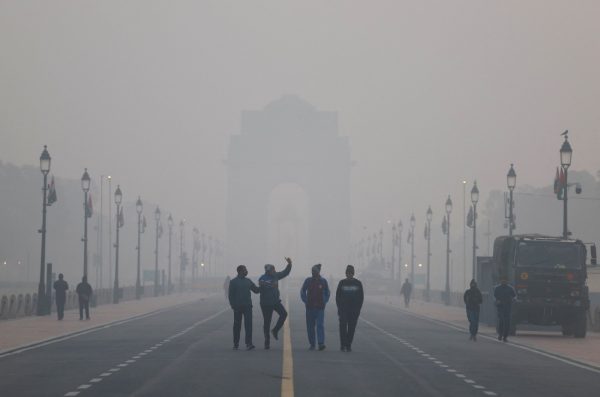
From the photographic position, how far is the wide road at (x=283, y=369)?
22.2 metres

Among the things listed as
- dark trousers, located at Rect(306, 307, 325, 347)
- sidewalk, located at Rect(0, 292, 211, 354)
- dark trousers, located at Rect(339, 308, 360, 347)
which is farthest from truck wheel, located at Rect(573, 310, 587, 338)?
sidewalk, located at Rect(0, 292, 211, 354)

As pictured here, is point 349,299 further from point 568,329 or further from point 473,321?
point 568,329

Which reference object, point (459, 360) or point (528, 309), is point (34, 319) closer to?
point (528, 309)

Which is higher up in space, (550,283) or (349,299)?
(550,283)

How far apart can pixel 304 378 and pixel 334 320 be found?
3366 centimetres

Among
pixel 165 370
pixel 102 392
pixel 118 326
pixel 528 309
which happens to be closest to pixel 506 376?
pixel 165 370

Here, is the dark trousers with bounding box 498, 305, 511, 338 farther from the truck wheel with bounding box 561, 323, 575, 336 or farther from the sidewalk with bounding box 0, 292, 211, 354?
the sidewalk with bounding box 0, 292, 211, 354

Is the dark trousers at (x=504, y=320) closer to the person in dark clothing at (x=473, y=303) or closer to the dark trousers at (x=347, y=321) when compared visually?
the person in dark clothing at (x=473, y=303)

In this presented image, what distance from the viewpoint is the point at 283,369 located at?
2609cm

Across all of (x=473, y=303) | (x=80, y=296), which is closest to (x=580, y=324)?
(x=473, y=303)

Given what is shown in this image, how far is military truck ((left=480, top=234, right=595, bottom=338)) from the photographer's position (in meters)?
44.6

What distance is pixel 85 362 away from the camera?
94.1ft

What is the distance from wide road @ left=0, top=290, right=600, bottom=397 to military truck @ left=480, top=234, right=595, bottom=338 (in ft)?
13.4

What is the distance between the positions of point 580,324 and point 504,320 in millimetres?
4530
